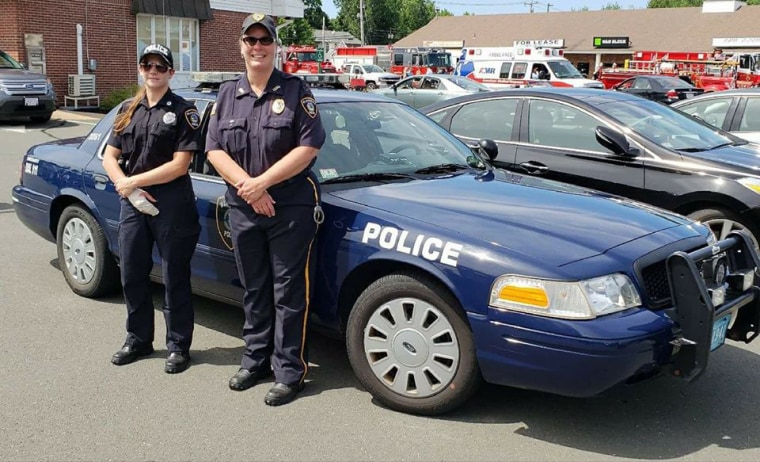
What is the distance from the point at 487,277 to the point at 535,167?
336 centimetres

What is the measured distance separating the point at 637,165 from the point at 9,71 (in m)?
15.1

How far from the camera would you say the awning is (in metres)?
21.2

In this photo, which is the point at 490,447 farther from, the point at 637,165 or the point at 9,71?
the point at 9,71

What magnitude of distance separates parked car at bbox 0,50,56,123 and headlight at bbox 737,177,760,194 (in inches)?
595

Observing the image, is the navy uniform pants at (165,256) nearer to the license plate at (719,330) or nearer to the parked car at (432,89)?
the license plate at (719,330)

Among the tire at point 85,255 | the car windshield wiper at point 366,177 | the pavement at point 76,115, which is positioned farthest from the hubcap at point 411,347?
the pavement at point 76,115

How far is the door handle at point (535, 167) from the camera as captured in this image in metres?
6.41

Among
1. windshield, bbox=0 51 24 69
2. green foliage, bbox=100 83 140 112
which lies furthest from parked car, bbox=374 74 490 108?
windshield, bbox=0 51 24 69

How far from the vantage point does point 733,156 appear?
6133 millimetres

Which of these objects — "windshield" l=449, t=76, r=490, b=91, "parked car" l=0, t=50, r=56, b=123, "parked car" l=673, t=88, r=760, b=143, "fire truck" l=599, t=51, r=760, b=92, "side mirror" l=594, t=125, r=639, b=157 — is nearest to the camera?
"side mirror" l=594, t=125, r=639, b=157

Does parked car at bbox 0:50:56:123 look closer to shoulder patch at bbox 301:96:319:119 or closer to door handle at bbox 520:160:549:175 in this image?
door handle at bbox 520:160:549:175

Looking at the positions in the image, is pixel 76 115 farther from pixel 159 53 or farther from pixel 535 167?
pixel 159 53

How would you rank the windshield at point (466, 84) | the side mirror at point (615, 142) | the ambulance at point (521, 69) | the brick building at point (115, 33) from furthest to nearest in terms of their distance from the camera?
the ambulance at point (521, 69) < the windshield at point (466, 84) < the brick building at point (115, 33) < the side mirror at point (615, 142)

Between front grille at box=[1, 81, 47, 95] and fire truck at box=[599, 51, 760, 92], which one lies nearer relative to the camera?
front grille at box=[1, 81, 47, 95]
